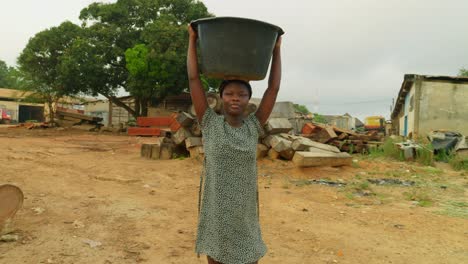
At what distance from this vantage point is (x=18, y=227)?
3449 millimetres

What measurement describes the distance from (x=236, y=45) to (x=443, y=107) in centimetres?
1151

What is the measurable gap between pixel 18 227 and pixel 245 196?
2621 mm

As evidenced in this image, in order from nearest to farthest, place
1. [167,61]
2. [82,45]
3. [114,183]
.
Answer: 1. [114,183]
2. [167,61]
3. [82,45]

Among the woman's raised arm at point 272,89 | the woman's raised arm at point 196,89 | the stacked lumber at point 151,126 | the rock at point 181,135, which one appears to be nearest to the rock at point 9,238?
the woman's raised arm at point 196,89

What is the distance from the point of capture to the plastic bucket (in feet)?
6.53

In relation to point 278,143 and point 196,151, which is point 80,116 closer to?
point 196,151

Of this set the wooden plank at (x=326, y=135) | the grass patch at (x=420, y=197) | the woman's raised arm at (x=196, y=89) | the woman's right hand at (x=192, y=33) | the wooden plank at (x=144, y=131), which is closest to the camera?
the woman's raised arm at (x=196, y=89)

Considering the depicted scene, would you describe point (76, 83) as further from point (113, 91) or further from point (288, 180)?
point (288, 180)

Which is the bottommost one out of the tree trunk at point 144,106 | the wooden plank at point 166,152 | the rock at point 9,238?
the rock at point 9,238

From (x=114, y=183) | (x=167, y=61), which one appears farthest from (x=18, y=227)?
(x=167, y=61)

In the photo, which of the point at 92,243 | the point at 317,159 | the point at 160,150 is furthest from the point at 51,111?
the point at 92,243

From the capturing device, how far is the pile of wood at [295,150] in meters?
7.27

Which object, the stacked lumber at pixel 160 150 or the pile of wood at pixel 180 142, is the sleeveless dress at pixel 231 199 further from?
the stacked lumber at pixel 160 150

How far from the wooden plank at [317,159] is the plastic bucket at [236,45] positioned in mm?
5260
